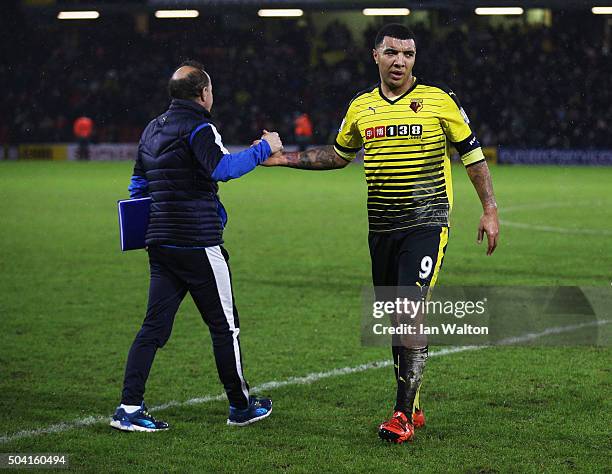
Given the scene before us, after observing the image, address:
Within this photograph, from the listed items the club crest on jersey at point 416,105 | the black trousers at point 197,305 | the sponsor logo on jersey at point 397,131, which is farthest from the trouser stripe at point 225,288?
the club crest on jersey at point 416,105

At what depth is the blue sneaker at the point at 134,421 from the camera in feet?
19.8

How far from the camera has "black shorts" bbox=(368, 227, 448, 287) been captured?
235 inches

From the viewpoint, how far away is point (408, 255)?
598cm

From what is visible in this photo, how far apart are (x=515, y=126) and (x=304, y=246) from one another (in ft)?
76.6

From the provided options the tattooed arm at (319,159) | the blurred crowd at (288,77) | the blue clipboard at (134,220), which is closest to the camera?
the blue clipboard at (134,220)

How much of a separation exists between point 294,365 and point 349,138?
85.0 inches

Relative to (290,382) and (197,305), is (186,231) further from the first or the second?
(290,382)

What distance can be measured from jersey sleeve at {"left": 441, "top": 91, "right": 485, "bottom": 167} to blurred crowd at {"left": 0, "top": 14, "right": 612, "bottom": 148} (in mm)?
30357

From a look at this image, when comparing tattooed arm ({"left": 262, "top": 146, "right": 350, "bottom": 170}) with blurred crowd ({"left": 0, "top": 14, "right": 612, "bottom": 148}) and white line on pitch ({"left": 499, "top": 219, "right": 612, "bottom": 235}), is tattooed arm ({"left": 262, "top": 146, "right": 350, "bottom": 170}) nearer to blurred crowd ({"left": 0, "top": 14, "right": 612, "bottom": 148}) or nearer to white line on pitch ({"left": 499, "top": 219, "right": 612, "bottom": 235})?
white line on pitch ({"left": 499, "top": 219, "right": 612, "bottom": 235})

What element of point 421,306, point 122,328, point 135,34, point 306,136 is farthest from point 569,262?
point 135,34

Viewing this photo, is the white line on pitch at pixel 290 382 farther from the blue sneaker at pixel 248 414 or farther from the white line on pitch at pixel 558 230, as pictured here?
the white line on pitch at pixel 558 230

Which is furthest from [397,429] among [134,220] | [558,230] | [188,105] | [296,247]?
[558,230]

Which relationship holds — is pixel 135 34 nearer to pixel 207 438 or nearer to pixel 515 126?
pixel 515 126

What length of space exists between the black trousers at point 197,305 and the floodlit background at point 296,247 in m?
0.29
